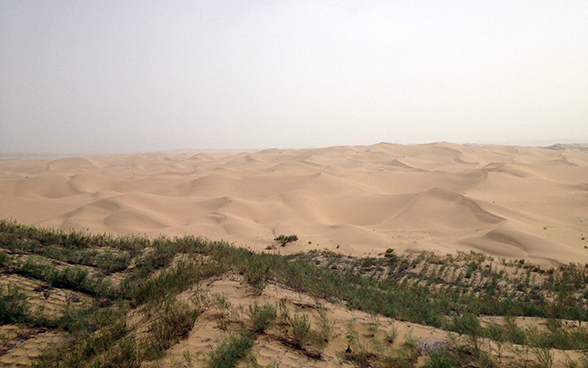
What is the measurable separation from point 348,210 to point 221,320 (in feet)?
74.1

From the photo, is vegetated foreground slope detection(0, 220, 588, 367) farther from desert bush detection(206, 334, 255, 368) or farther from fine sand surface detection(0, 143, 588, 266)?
fine sand surface detection(0, 143, 588, 266)

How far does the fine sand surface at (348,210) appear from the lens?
15578 mm

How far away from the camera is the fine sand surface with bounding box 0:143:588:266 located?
15578 mm

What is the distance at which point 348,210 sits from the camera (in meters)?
25.9

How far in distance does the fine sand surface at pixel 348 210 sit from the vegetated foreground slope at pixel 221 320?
8748 mm

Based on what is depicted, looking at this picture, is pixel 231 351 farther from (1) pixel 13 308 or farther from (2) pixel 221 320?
(1) pixel 13 308

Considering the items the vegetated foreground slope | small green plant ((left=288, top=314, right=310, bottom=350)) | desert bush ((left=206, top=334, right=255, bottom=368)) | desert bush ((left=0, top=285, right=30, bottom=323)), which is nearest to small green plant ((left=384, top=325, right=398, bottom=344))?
the vegetated foreground slope

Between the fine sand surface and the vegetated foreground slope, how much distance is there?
8748mm

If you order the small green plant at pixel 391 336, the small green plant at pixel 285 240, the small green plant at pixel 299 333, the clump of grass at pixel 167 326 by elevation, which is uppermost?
the clump of grass at pixel 167 326

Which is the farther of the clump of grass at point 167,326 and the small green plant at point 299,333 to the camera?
the small green plant at point 299,333

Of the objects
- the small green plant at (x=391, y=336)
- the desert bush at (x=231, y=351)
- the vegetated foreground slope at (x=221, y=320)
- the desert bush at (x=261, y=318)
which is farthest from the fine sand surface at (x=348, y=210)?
the desert bush at (x=231, y=351)

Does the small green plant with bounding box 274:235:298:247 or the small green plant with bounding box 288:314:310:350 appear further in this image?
the small green plant with bounding box 274:235:298:247

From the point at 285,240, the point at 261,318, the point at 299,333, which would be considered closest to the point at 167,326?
the point at 261,318

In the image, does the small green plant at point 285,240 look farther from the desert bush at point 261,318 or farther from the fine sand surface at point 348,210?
the desert bush at point 261,318
